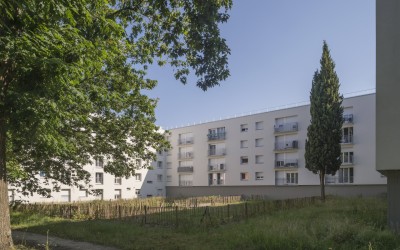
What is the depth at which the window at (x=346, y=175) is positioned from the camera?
136ft

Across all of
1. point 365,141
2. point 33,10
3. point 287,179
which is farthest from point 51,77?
point 287,179

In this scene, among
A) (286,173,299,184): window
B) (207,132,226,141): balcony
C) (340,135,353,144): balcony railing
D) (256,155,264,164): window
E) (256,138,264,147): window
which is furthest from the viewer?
(207,132,226,141): balcony

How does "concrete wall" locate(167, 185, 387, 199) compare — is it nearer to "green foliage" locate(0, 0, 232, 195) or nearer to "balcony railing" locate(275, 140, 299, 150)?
"balcony railing" locate(275, 140, 299, 150)

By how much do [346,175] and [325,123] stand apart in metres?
11.1

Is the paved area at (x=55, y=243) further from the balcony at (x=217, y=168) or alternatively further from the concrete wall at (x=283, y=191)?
the balcony at (x=217, y=168)

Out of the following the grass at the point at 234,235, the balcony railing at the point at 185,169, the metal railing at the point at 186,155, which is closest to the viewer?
the grass at the point at 234,235

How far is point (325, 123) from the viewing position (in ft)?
110

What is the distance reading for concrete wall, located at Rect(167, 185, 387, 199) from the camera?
131 feet

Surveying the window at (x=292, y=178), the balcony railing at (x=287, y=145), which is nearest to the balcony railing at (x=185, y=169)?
the balcony railing at (x=287, y=145)

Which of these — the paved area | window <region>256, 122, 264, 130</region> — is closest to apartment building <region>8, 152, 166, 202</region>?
window <region>256, 122, 264, 130</region>

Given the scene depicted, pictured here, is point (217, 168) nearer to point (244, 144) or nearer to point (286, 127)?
point (244, 144)

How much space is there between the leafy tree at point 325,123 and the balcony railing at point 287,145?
11709 mm

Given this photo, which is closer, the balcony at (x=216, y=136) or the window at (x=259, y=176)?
the window at (x=259, y=176)

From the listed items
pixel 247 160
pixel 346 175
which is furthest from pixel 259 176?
pixel 346 175
